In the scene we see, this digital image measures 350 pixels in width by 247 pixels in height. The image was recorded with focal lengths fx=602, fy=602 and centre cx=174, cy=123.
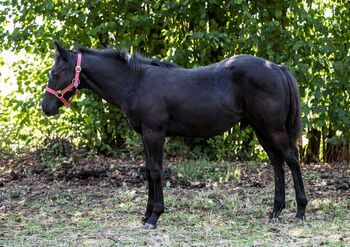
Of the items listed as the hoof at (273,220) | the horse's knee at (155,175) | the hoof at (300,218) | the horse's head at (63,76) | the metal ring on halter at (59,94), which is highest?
the horse's head at (63,76)

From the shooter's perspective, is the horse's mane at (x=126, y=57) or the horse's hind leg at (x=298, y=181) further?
the horse's mane at (x=126, y=57)

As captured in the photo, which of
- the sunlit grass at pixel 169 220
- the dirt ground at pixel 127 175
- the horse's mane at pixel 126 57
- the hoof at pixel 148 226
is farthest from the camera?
the dirt ground at pixel 127 175

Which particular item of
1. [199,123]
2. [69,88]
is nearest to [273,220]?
[199,123]

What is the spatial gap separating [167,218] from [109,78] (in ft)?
5.01

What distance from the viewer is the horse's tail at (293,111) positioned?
5918 millimetres

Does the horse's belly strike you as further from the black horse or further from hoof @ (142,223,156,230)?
hoof @ (142,223,156,230)

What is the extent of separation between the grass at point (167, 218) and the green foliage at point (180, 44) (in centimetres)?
227

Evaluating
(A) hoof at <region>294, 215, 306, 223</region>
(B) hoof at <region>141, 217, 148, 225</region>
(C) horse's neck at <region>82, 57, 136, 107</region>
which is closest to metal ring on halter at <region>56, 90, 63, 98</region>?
(C) horse's neck at <region>82, 57, 136, 107</region>

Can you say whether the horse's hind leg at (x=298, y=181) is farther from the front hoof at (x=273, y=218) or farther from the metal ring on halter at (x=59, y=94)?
the metal ring on halter at (x=59, y=94)

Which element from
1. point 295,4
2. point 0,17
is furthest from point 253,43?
point 0,17

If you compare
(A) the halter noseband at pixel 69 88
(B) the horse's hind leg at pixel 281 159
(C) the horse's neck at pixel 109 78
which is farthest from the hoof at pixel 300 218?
(A) the halter noseband at pixel 69 88

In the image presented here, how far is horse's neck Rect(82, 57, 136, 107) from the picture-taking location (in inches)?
235

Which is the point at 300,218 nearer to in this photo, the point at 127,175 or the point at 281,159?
the point at 281,159

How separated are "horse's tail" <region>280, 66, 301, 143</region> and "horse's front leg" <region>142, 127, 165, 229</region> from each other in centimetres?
128
